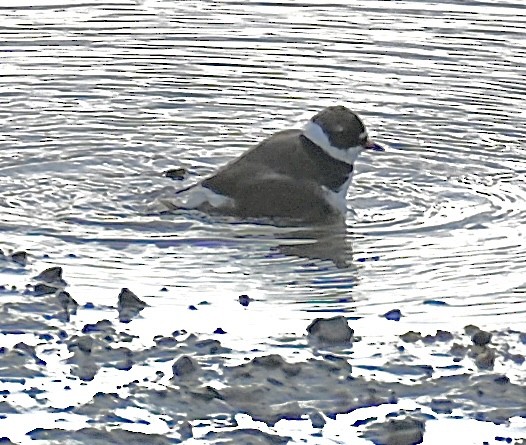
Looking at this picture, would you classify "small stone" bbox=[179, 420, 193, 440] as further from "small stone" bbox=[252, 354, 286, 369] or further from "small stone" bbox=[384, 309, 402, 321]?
"small stone" bbox=[384, 309, 402, 321]

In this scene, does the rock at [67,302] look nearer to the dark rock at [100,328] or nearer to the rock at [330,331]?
the dark rock at [100,328]

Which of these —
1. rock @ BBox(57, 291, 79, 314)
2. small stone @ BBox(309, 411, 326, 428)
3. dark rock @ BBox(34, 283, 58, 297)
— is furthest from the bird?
small stone @ BBox(309, 411, 326, 428)

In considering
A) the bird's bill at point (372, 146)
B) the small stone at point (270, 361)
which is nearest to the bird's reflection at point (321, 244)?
the bird's bill at point (372, 146)

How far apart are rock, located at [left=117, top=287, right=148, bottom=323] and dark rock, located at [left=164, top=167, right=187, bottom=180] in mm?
2914

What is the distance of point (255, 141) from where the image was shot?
12.2m

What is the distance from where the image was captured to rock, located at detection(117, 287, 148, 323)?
845 cm

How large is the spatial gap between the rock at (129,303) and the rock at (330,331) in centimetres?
91

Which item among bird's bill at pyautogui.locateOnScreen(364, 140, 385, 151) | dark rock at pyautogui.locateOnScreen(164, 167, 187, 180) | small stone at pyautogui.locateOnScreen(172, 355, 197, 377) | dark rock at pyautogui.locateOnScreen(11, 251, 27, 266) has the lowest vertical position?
dark rock at pyautogui.locateOnScreen(164, 167, 187, 180)

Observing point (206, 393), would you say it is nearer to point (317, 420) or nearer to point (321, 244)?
point (317, 420)

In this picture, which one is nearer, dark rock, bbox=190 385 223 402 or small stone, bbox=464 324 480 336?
dark rock, bbox=190 385 223 402

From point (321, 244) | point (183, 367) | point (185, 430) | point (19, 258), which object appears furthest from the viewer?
point (321, 244)

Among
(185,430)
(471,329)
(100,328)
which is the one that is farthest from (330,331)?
(185,430)

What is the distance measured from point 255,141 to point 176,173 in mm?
978

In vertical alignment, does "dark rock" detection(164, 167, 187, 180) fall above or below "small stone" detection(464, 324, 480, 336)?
below
